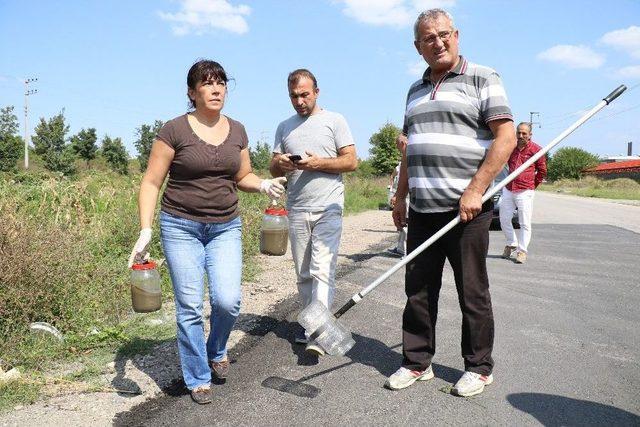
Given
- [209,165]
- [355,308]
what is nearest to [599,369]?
[355,308]

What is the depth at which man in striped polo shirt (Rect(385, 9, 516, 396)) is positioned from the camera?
3324 mm

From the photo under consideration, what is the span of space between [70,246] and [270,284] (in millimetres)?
2466

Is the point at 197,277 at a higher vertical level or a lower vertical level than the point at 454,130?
lower

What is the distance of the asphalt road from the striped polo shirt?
1236 mm

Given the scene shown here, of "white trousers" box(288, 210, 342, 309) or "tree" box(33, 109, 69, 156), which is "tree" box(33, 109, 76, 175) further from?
"white trousers" box(288, 210, 342, 309)

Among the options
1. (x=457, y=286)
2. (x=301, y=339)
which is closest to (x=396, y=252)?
(x=301, y=339)

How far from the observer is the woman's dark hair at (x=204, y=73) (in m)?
3.43

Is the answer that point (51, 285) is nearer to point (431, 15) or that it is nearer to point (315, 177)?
point (315, 177)

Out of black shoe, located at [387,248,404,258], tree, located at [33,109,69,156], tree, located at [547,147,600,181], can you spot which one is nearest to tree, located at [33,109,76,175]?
tree, located at [33,109,69,156]

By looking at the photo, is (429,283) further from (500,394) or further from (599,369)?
(599,369)

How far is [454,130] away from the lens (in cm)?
342

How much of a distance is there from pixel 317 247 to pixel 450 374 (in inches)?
53.7

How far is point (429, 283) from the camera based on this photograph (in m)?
3.71

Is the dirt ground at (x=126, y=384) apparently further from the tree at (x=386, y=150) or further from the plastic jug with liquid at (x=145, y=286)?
the tree at (x=386, y=150)
